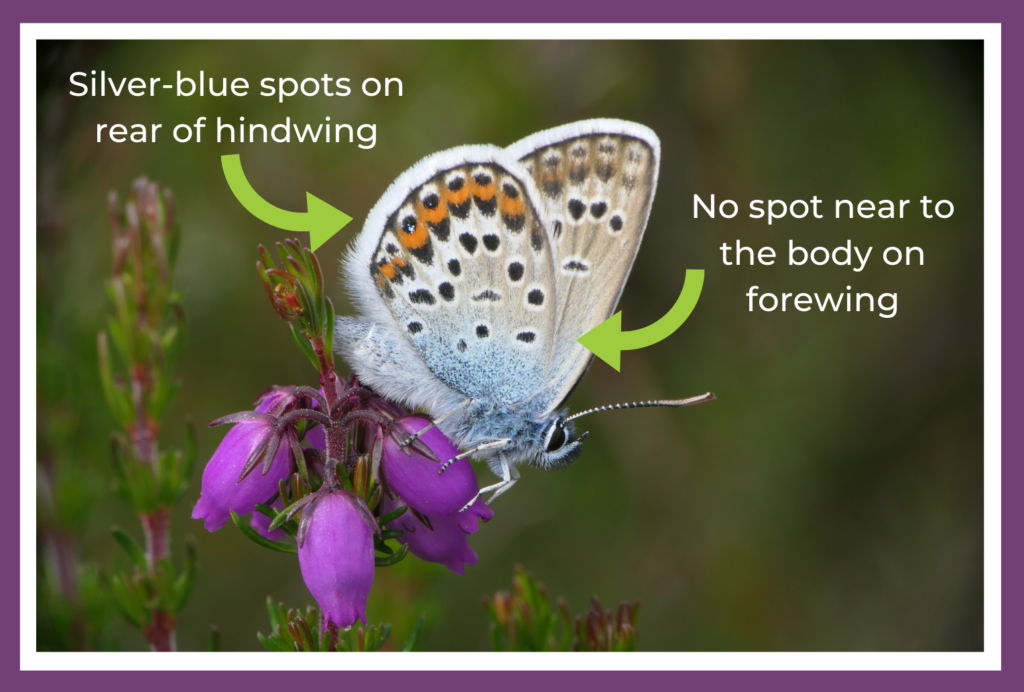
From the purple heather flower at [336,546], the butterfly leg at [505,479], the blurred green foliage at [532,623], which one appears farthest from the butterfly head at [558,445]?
the purple heather flower at [336,546]

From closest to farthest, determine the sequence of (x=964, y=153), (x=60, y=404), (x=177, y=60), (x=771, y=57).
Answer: (x=60, y=404)
(x=177, y=60)
(x=964, y=153)
(x=771, y=57)

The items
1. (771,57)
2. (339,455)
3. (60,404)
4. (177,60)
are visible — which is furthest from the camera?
(771,57)

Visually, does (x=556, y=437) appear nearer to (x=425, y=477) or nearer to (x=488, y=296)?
(x=488, y=296)

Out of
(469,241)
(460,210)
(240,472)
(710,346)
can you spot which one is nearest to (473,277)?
(469,241)

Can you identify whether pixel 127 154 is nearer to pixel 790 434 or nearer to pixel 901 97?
pixel 790 434

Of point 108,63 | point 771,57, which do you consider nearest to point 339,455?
point 108,63

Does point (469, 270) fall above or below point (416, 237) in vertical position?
below

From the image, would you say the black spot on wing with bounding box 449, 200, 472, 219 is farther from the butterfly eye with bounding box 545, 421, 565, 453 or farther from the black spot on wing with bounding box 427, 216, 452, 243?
the butterfly eye with bounding box 545, 421, 565, 453
